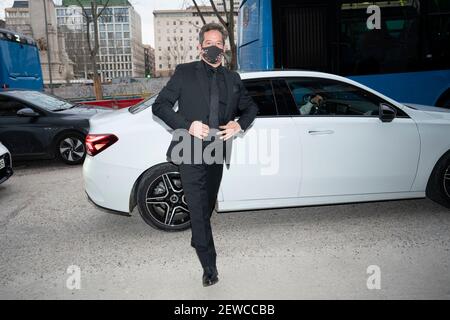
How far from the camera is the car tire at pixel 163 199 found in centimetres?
410

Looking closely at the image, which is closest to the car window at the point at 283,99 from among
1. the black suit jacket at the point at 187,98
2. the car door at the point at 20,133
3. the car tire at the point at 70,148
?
the black suit jacket at the point at 187,98

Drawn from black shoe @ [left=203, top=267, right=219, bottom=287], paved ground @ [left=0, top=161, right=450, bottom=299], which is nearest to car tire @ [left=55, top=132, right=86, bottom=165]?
paved ground @ [left=0, top=161, right=450, bottom=299]

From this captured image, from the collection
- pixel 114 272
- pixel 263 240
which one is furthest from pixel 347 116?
pixel 114 272

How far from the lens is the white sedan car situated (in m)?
4.08

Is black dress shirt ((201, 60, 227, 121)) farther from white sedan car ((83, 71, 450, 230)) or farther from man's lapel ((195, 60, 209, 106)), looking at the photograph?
white sedan car ((83, 71, 450, 230))

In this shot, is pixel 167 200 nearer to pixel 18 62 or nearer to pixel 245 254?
pixel 245 254

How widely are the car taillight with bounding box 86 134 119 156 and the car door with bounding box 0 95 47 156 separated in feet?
13.6

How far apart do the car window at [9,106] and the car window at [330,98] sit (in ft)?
18.7

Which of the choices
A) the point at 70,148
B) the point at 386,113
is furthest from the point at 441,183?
the point at 70,148

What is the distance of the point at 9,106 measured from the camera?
7887 mm

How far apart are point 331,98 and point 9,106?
6139 mm

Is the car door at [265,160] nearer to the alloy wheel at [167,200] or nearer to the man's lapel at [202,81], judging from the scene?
the alloy wheel at [167,200]

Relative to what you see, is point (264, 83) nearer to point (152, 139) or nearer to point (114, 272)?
point (152, 139)

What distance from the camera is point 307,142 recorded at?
4164 mm
